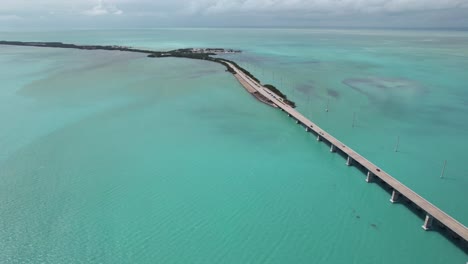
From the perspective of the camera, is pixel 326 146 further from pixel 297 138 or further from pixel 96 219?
pixel 96 219

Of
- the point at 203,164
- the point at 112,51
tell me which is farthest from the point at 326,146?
the point at 112,51

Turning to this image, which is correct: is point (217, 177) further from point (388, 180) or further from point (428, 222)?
point (428, 222)

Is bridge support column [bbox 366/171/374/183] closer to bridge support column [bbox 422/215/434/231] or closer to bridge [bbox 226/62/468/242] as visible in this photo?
bridge [bbox 226/62/468/242]

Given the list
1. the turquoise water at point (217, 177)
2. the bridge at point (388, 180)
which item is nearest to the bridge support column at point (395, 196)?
the bridge at point (388, 180)

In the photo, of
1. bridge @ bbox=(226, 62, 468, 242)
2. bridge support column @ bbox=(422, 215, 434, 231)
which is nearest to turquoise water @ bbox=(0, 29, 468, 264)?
bridge support column @ bbox=(422, 215, 434, 231)

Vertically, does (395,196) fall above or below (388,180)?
below

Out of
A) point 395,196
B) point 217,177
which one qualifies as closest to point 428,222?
point 395,196

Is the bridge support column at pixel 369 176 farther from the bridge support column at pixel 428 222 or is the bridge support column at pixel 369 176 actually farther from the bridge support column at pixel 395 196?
the bridge support column at pixel 428 222

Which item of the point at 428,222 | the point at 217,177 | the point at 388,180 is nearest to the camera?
the point at 428,222

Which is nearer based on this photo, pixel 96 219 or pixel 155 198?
pixel 96 219
